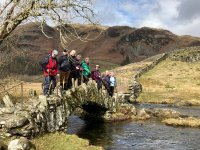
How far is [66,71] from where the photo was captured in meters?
30.6

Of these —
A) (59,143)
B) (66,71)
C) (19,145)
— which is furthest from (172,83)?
(19,145)

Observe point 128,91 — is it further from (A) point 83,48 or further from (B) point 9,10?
(A) point 83,48

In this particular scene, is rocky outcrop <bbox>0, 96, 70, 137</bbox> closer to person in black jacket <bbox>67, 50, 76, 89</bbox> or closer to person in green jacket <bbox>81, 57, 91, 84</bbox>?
person in black jacket <bbox>67, 50, 76, 89</bbox>

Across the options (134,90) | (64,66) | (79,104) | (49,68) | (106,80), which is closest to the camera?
(49,68)

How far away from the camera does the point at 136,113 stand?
46.9 meters

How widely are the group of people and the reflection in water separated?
14.1 ft

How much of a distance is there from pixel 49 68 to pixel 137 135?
1148 cm

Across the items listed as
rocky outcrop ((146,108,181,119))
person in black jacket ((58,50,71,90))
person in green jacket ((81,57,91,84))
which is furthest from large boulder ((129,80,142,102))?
person in black jacket ((58,50,71,90))

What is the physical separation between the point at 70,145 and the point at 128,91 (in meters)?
47.2

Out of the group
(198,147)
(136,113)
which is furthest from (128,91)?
(198,147)

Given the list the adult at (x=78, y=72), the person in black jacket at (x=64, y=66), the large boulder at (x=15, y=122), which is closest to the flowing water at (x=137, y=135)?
the adult at (x=78, y=72)

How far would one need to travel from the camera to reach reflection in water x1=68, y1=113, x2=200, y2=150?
100 feet

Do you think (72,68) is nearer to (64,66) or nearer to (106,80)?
(64,66)

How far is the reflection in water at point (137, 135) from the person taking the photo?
30.5m
